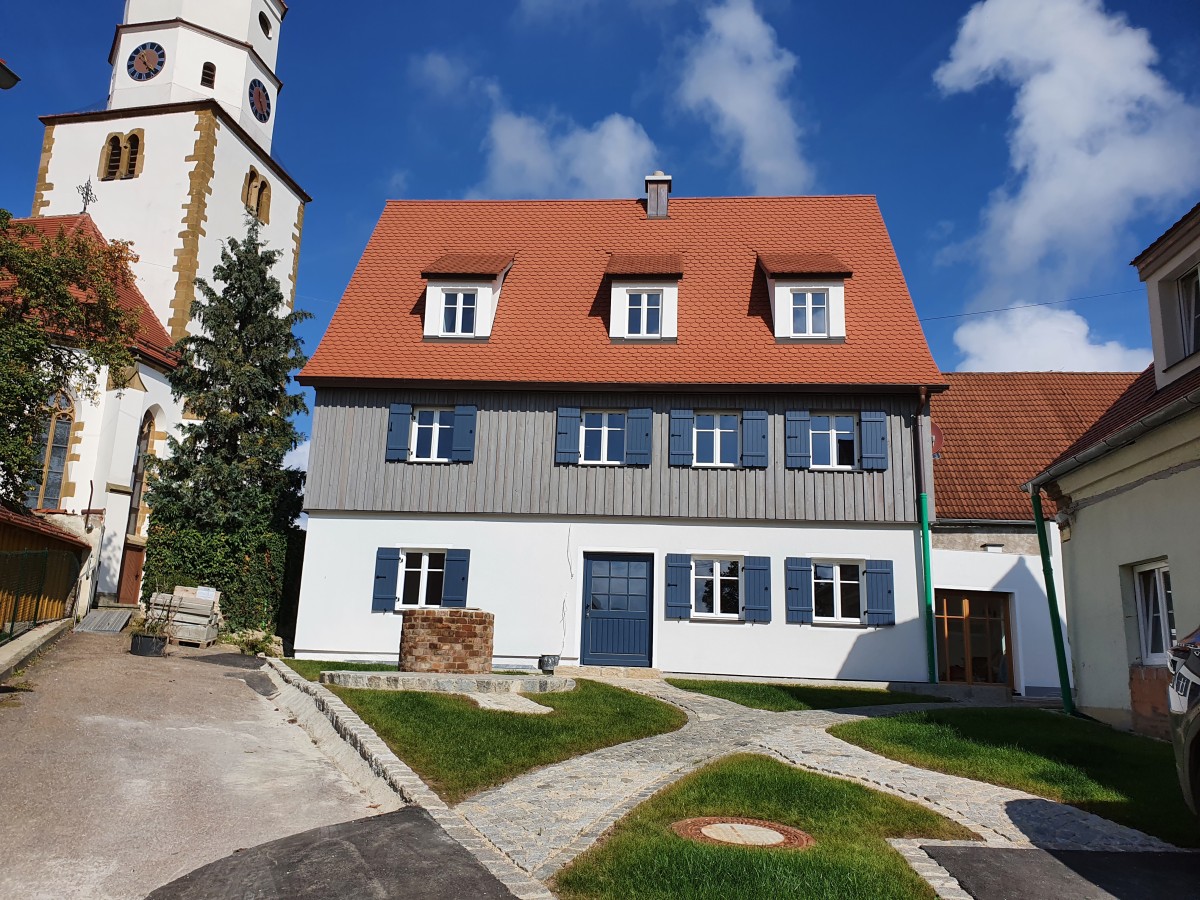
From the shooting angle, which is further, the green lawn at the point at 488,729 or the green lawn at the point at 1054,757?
Result: the green lawn at the point at 488,729

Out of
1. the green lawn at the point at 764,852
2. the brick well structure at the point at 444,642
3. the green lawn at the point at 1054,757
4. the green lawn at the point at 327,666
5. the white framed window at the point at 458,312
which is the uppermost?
the white framed window at the point at 458,312

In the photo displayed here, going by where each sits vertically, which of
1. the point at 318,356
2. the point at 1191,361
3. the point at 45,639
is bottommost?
the point at 45,639

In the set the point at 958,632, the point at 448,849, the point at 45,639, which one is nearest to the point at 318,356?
the point at 45,639

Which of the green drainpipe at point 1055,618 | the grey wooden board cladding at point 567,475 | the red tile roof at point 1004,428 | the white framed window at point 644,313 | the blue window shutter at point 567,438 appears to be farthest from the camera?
the white framed window at point 644,313

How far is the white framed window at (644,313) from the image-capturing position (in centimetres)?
2164

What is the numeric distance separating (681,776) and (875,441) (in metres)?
12.3

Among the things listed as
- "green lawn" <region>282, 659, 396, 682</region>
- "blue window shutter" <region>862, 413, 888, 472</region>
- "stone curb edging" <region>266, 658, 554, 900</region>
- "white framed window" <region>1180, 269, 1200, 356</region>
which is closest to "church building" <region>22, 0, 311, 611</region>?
"green lawn" <region>282, 659, 396, 682</region>

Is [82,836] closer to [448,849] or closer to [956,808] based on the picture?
[448,849]

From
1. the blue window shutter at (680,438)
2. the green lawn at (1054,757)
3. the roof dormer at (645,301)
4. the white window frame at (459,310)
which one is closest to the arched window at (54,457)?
the white window frame at (459,310)

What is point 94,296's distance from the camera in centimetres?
1809

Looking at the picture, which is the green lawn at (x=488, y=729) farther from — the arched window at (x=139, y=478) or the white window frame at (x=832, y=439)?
the arched window at (x=139, y=478)

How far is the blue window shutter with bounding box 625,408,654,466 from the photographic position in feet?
66.5

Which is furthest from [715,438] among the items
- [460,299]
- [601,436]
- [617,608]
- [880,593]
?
[460,299]

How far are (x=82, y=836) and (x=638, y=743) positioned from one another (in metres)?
5.98
